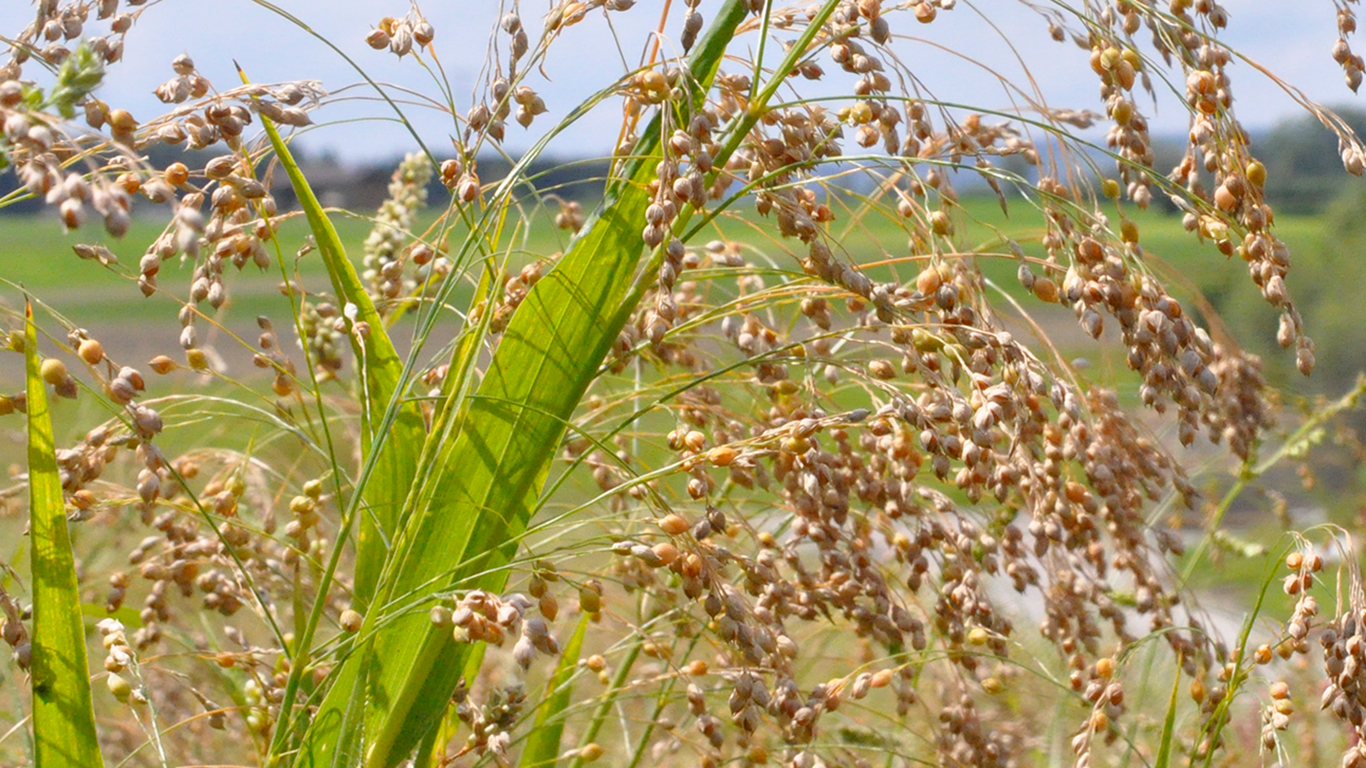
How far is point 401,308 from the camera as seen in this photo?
1515mm

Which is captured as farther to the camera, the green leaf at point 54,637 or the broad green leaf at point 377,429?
the broad green leaf at point 377,429

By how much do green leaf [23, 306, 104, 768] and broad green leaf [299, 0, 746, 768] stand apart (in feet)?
0.72

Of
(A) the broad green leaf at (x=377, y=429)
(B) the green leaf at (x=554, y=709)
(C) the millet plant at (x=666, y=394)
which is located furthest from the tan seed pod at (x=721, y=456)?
(B) the green leaf at (x=554, y=709)

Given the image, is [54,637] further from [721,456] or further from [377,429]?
[721,456]

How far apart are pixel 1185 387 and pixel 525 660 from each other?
0.67 m

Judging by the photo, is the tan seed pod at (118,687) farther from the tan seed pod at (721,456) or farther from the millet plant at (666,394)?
the tan seed pod at (721,456)

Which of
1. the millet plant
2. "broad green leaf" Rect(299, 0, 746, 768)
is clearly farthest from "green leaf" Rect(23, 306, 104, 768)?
"broad green leaf" Rect(299, 0, 746, 768)

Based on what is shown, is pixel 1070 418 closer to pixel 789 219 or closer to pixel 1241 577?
pixel 789 219

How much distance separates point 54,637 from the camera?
110cm

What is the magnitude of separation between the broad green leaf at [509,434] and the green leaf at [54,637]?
22cm

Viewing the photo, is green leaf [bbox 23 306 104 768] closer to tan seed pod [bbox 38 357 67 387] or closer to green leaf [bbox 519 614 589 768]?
tan seed pod [bbox 38 357 67 387]

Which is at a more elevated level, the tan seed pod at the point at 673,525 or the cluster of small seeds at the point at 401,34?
the cluster of small seeds at the point at 401,34

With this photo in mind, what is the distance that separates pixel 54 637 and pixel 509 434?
46cm

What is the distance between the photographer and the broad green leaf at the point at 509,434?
1.17 metres
